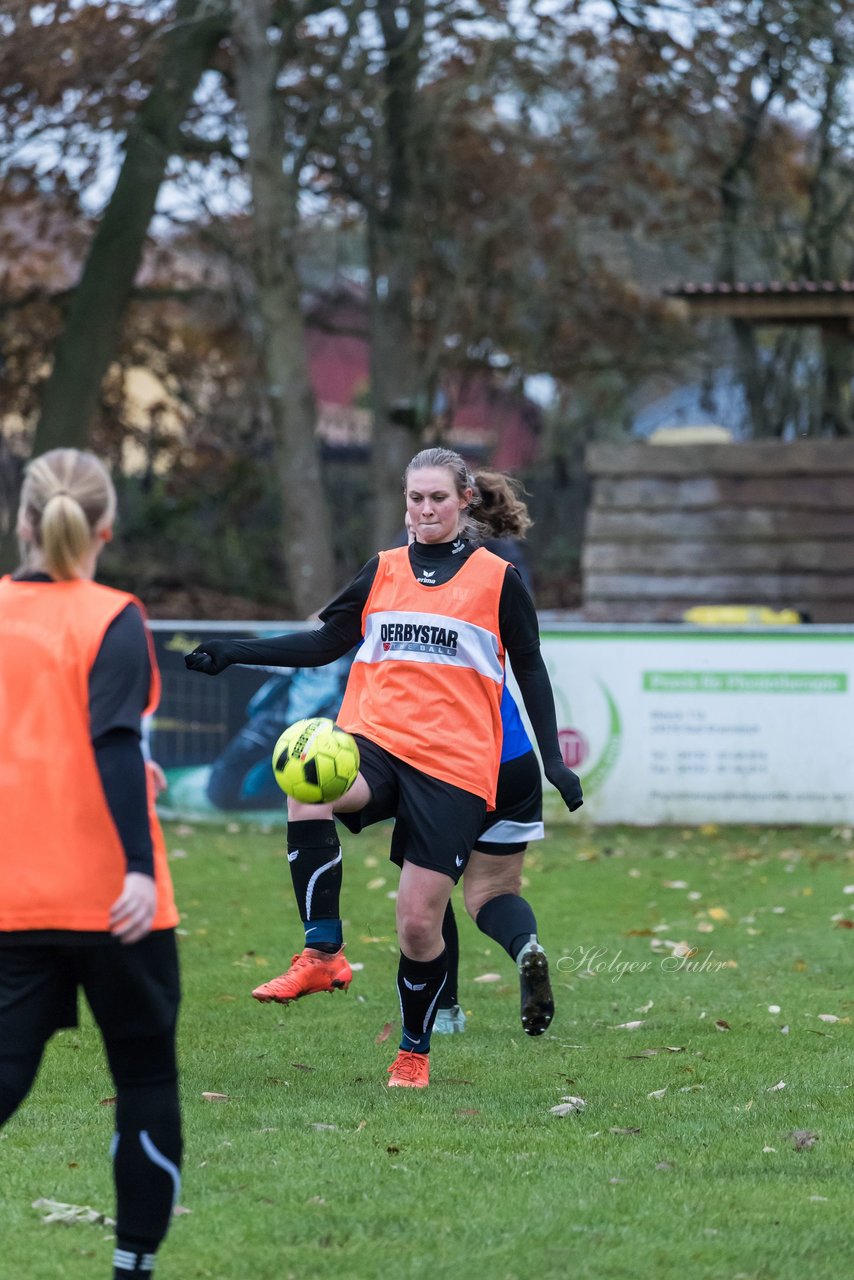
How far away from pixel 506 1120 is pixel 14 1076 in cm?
204

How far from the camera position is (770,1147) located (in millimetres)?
4879

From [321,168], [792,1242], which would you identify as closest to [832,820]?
[792,1242]

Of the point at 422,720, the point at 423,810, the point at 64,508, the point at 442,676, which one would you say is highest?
the point at 64,508

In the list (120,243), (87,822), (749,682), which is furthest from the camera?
(120,243)

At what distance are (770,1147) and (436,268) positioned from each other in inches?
619

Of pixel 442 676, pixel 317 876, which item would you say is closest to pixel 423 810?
pixel 442 676

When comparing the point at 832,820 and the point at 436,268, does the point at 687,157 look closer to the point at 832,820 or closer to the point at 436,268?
the point at 436,268

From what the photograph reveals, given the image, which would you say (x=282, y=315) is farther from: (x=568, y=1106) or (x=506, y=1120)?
(x=506, y=1120)

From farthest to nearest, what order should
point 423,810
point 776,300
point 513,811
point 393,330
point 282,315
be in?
point 393,330 < point 282,315 < point 776,300 < point 513,811 < point 423,810

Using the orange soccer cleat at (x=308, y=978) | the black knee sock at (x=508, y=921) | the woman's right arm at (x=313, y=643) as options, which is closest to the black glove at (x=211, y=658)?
the woman's right arm at (x=313, y=643)

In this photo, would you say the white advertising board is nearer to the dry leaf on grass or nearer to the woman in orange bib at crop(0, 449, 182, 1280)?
the dry leaf on grass

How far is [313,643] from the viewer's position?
19.4 ft

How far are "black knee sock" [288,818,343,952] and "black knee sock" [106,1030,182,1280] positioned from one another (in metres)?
2.24

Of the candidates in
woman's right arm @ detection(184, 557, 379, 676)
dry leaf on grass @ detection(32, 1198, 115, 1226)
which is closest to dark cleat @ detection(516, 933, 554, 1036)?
woman's right arm @ detection(184, 557, 379, 676)
